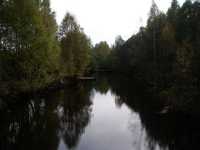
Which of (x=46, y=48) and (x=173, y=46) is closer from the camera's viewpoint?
(x=46, y=48)

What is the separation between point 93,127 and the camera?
1836cm

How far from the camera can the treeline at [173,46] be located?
19578 millimetres

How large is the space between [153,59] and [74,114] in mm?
A: 21495

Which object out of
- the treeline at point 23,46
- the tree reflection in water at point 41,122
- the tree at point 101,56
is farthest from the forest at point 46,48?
the tree at point 101,56

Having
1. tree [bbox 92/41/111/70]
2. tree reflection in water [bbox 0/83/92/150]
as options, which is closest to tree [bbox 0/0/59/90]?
tree reflection in water [bbox 0/83/92/150]

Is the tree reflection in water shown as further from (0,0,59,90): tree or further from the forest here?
(0,0,59,90): tree

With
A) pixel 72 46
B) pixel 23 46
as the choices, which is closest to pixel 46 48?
pixel 23 46

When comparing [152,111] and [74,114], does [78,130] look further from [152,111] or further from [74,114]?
[152,111]

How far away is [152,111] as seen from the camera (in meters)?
22.3

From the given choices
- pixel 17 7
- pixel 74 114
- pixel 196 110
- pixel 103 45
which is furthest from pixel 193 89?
pixel 103 45

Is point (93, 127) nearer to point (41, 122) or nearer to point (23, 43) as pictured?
point (41, 122)

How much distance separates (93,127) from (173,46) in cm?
1782

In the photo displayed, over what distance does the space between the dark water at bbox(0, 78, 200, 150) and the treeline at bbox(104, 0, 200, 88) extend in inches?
158

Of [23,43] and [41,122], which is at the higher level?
[23,43]
